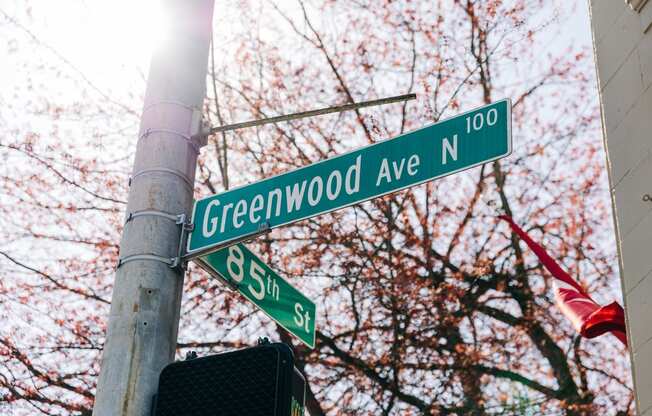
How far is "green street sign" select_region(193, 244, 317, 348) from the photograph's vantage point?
394 cm

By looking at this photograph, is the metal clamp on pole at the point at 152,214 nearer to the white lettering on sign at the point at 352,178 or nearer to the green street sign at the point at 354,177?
the green street sign at the point at 354,177

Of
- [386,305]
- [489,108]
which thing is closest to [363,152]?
[489,108]

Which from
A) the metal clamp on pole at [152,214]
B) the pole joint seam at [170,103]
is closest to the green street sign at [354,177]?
the metal clamp on pole at [152,214]

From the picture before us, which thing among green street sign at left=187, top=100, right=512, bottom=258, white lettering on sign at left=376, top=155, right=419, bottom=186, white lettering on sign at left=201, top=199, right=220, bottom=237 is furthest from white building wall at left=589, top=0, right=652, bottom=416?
white lettering on sign at left=201, top=199, right=220, bottom=237

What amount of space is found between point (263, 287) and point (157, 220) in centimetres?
67

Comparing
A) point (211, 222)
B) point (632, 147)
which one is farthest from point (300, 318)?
point (632, 147)

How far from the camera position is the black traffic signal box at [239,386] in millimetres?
2846

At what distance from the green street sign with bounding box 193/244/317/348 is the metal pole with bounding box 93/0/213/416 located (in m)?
0.24

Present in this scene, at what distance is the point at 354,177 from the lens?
12.9 feet

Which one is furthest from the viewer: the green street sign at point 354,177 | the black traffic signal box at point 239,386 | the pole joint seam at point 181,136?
the pole joint seam at point 181,136

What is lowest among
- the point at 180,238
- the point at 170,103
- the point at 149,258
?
the point at 149,258

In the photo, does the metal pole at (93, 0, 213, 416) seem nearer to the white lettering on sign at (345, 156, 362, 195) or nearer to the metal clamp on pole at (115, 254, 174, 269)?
the metal clamp on pole at (115, 254, 174, 269)

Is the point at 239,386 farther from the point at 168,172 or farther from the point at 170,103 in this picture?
the point at 170,103

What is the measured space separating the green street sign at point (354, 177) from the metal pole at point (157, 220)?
16 cm
